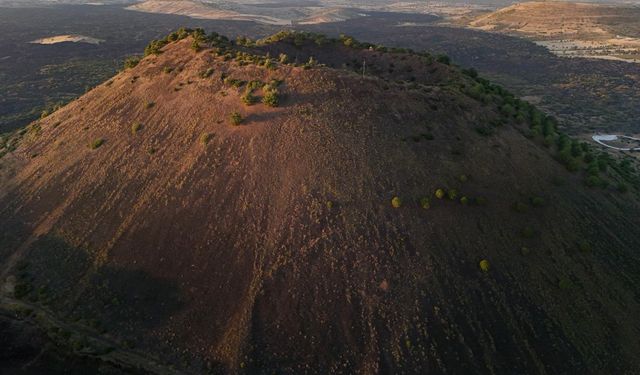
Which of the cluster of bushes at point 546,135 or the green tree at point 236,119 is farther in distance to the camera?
the green tree at point 236,119

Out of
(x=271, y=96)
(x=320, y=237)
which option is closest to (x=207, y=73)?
(x=271, y=96)

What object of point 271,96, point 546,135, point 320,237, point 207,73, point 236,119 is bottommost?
point 320,237

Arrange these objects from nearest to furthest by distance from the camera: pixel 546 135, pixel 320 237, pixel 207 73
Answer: pixel 320 237, pixel 546 135, pixel 207 73

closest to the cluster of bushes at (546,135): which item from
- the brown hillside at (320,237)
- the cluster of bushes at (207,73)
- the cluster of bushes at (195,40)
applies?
the brown hillside at (320,237)

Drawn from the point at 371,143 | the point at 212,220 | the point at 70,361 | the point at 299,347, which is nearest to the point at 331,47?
the point at 371,143

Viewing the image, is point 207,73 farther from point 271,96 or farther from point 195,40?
point 271,96

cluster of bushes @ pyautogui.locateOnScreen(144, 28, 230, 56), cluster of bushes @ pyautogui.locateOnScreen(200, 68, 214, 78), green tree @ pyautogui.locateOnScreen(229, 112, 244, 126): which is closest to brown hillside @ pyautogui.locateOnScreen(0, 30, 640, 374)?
cluster of bushes @ pyautogui.locateOnScreen(200, 68, 214, 78)

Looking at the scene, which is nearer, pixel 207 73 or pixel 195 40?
pixel 207 73

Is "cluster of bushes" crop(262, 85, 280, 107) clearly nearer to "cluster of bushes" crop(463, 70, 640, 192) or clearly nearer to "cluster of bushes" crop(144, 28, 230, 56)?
"cluster of bushes" crop(144, 28, 230, 56)

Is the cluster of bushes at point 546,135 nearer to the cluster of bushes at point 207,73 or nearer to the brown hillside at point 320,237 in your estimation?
the brown hillside at point 320,237
